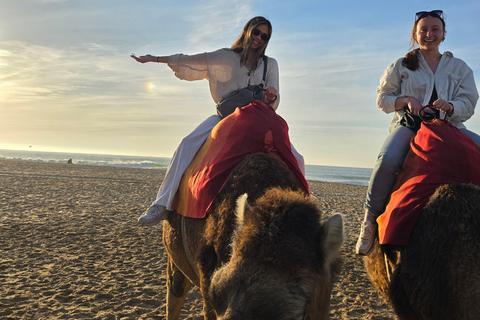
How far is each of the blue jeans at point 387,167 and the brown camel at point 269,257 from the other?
4.00 ft

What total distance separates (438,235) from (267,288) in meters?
1.54

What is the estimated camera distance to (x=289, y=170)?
331 cm

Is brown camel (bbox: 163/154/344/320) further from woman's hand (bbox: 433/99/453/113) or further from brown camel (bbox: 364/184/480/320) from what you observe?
woman's hand (bbox: 433/99/453/113)

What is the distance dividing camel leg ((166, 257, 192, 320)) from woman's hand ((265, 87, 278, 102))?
2300 millimetres

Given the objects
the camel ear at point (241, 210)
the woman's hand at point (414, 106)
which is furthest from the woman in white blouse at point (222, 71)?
the camel ear at point (241, 210)

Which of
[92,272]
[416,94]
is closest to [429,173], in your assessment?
[416,94]

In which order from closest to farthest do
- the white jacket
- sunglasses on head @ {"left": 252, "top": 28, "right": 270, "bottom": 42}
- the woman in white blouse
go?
1. the white jacket
2. the woman in white blouse
3. sunglasses on head @ {"left": 252, "top": 28, "right": 270, "bottom": 42}

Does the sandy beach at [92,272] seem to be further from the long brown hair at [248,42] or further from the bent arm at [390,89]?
the long brown hair at [248,42]

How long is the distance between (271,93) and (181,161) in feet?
4.21

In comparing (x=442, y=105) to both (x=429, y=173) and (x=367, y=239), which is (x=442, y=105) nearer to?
(x=429, y=173)

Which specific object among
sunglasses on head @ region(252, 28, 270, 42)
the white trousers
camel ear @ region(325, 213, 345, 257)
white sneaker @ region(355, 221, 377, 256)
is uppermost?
sunglasses on head @ region(252, 28, 270, 42)

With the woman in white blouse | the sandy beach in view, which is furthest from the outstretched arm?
the sandy beach

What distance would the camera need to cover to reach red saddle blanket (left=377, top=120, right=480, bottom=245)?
120 inches

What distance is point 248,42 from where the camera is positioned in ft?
14.9
